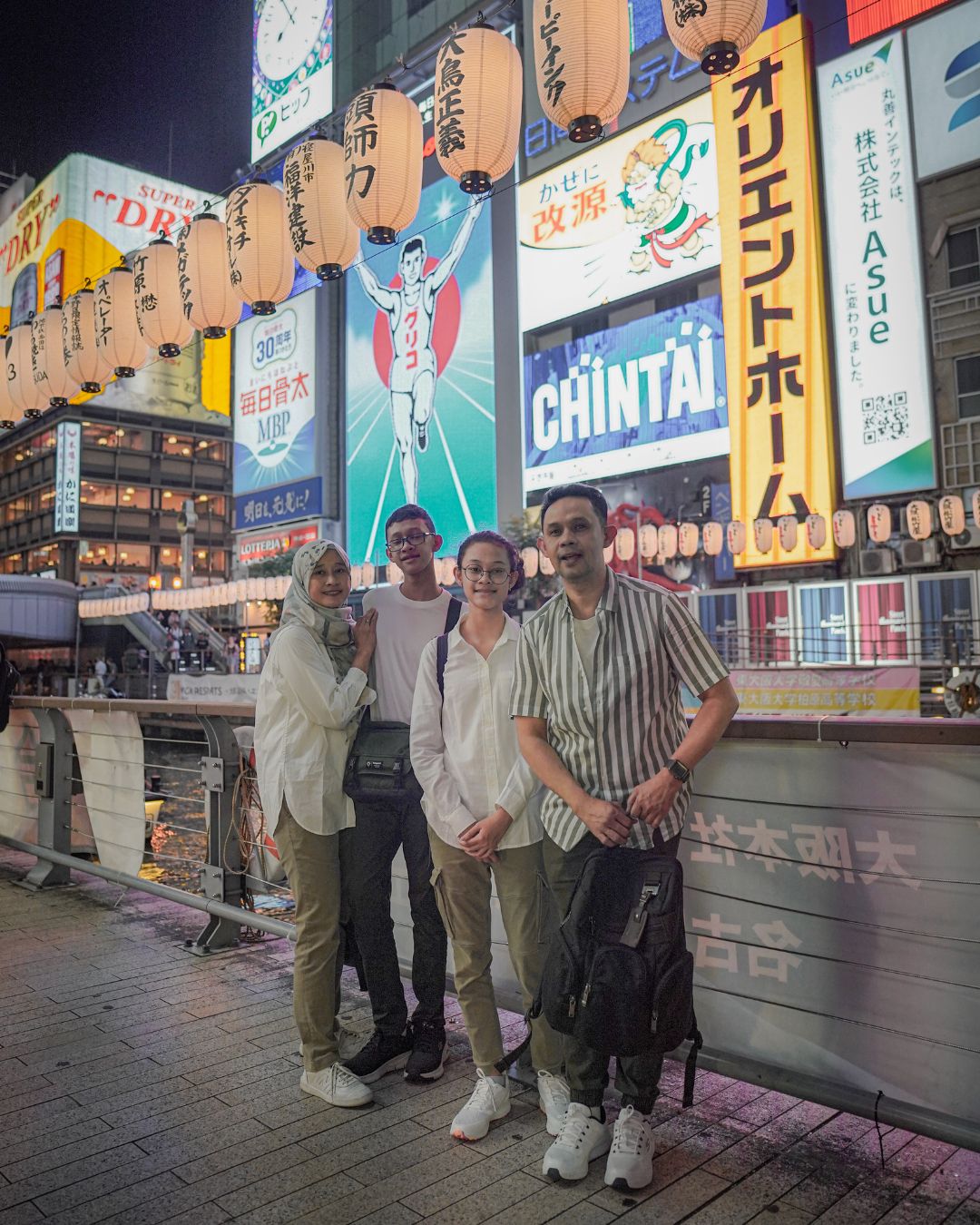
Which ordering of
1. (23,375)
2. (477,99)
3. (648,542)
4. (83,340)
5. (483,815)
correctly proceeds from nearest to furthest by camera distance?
(483,815) → (477,99) → (83,340) → (23,375) → (648,542)

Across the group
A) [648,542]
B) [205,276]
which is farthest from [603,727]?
[648,542]

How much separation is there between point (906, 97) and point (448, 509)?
14010 millimetres

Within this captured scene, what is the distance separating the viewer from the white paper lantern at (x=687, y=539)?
666 inches

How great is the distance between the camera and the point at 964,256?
52.5 ft

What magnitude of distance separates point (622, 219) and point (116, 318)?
47.3 feet

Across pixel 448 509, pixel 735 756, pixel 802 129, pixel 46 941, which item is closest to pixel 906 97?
pixel 802 129

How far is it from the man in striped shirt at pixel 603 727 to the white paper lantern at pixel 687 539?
14.9m

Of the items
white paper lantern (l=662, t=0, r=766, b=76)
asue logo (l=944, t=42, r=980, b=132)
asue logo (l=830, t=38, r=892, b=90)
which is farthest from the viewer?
asue logo (l=830, t=38, r=892, b=90)

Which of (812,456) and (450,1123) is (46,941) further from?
(812,456)

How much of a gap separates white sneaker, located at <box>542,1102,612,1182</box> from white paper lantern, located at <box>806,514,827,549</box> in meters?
14.8

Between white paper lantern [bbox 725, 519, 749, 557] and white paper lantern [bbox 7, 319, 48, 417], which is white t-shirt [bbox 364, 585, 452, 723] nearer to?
white paper lantern [bbox 7, 319, 48, 417]

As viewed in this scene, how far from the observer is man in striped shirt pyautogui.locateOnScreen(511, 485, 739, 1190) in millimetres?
2240

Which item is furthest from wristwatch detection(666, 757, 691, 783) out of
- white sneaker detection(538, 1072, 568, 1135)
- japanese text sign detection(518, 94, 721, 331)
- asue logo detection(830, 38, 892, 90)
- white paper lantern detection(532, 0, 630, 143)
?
asue logo detection(830, 38, 892, 90)

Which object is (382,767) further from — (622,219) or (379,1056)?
(622,219)
